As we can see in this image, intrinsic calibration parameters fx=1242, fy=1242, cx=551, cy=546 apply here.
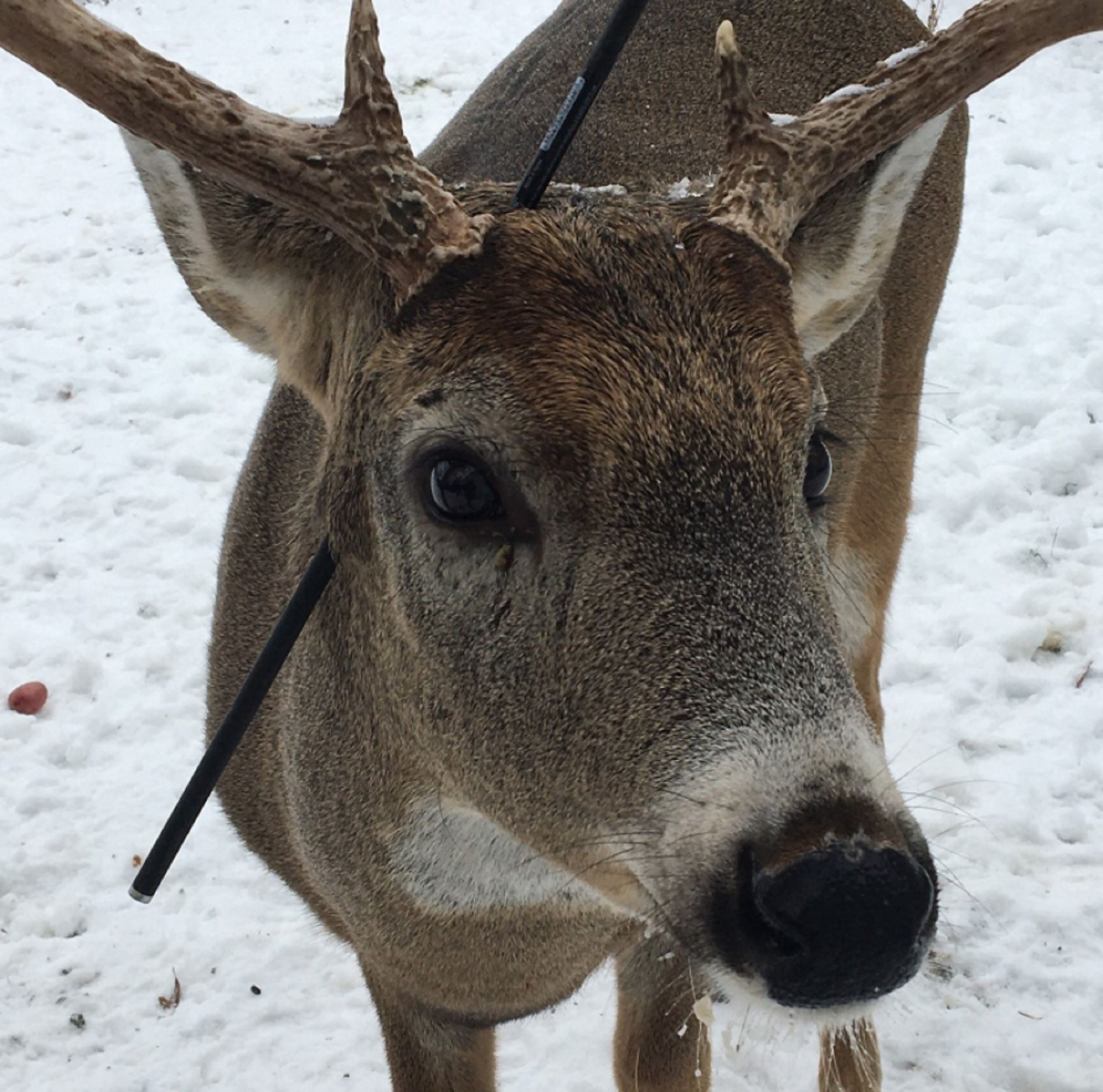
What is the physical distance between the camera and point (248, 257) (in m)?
2.37

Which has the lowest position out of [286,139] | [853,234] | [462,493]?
[462,493]

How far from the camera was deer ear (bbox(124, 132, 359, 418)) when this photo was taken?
229cm

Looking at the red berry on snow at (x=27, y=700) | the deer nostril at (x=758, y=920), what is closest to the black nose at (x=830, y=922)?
the deer nostril at (x=758, y=920)

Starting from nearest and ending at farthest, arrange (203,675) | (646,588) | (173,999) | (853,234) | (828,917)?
(828,917) < (646,588) < (853,234) < (173,999) < (203,675)

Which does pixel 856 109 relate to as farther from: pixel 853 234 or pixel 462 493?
pixel 462 493

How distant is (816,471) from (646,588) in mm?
556

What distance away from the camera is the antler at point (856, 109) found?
2.27m

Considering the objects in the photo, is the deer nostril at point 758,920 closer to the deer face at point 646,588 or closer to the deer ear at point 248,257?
the deer face at point 646,588

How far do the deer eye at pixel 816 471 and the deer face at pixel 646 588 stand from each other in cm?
2

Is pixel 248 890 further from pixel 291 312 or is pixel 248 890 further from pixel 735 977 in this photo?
pixel 735 977

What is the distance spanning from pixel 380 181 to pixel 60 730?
3.82 m

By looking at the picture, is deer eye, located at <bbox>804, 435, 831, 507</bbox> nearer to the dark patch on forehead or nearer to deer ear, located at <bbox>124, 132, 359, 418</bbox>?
the dark patch on forehead

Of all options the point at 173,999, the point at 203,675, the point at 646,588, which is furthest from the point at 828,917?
the point at 203,675

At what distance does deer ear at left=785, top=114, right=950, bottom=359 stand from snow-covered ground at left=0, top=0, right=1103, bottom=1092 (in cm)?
109
